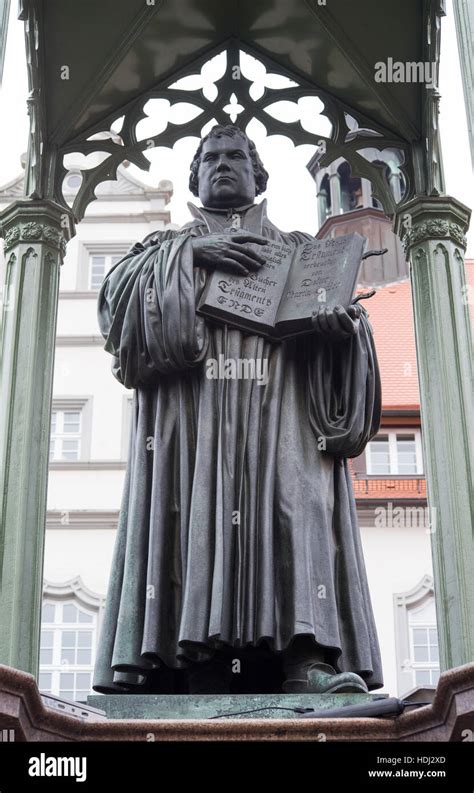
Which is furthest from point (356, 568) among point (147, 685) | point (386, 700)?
point (386, 700)

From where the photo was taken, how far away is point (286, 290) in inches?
376

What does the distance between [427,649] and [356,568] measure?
19.3 metres

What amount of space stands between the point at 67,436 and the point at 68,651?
4.65 meters

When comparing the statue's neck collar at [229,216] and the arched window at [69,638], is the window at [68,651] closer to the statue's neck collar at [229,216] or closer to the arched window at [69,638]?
the arched window at [69,638]

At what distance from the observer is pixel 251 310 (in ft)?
30.9

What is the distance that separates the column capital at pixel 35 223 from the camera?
1100 centimetres

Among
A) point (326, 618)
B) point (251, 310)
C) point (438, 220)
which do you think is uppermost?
point (438, 220)

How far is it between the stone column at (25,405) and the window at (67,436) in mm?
18859

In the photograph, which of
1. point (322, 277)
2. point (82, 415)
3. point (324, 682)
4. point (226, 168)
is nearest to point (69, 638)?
point (82, 415)

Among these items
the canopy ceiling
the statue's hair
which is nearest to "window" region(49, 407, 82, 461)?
the canopy ceiling

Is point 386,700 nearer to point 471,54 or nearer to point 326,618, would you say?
point 326,618

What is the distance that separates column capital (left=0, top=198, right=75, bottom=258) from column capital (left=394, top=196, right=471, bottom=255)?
2.15 m

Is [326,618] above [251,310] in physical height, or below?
below

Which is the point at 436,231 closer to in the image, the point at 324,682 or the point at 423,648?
the point at 324,682
